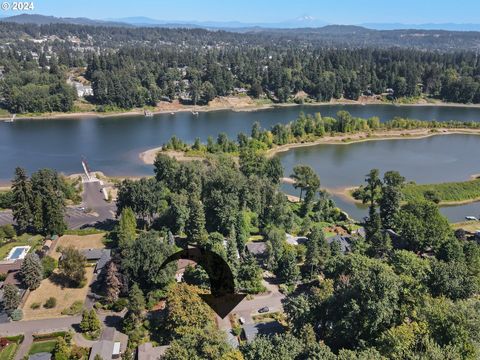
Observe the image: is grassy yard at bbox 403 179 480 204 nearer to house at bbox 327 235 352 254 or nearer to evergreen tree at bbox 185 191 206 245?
house at bbox 327 235 352 254

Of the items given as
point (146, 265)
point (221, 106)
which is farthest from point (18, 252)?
point (221, 106)

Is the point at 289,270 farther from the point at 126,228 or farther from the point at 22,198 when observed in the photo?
the point at 22,198

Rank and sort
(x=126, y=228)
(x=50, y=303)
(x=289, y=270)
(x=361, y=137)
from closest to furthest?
(x=50, y=303) < (x=289, y=270) < (x=126, y=228) < (x=361, y=137)

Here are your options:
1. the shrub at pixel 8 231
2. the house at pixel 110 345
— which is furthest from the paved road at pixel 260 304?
the shrub at pixel 8 231

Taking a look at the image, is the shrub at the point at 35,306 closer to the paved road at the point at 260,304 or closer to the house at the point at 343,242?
the paved road at the point at 260,304

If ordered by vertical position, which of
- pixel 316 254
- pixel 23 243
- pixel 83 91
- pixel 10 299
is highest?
pixel 83 91

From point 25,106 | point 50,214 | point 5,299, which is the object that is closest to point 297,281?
point 5,299
